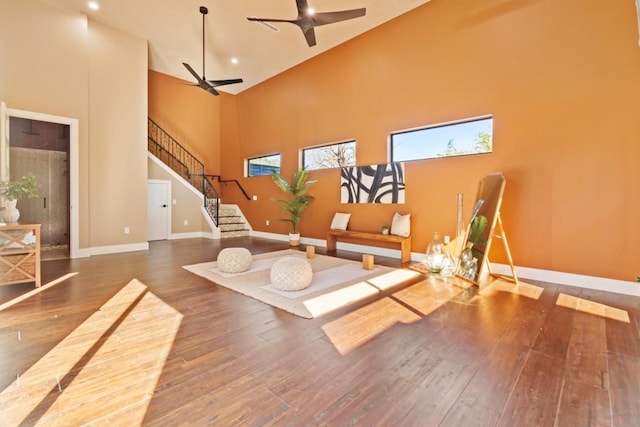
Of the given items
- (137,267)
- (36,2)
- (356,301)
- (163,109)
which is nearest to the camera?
(356,301)

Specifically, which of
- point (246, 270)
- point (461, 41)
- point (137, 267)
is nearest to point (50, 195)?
point (137, 267)

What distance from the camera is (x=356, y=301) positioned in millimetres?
3209

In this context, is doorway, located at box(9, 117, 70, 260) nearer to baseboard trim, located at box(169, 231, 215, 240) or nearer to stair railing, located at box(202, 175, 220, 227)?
baseboard trim, located at box(169, 231, 215, 240)

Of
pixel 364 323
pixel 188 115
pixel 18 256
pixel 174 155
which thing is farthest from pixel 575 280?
pixel 188 115

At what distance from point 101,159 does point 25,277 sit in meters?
3.16

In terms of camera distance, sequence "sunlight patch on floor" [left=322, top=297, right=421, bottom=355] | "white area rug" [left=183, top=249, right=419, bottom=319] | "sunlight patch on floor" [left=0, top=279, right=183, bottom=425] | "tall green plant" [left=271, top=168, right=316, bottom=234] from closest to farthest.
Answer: "sunlight patch on floor" [left=0, top=279, right=183, bottom=425]
"sunlight patch on floor" [left=322, top=297, right=421, bottom=355]
"white area rug" [left=183, top=249, right=419, bottom=319]
"tall green plant" [left=271, top=168, right=316, bottom=234]

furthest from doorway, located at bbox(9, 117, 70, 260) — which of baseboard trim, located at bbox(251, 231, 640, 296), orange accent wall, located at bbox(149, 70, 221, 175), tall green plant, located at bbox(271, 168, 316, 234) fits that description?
baseboard trim, located at bbox(251, 231, 640, 296)

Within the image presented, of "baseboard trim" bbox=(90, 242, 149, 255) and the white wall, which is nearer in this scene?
the white wall

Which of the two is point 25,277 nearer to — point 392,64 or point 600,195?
point 392,64

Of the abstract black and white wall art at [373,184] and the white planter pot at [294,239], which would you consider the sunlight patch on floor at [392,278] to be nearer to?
the abstract black and white wall art at [373,184]

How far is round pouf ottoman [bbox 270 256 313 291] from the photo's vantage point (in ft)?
11.4

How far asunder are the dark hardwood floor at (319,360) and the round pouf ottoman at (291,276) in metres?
0.51

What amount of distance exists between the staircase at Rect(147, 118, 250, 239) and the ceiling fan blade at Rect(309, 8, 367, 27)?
5.52m

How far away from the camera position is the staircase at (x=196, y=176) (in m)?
8.55
